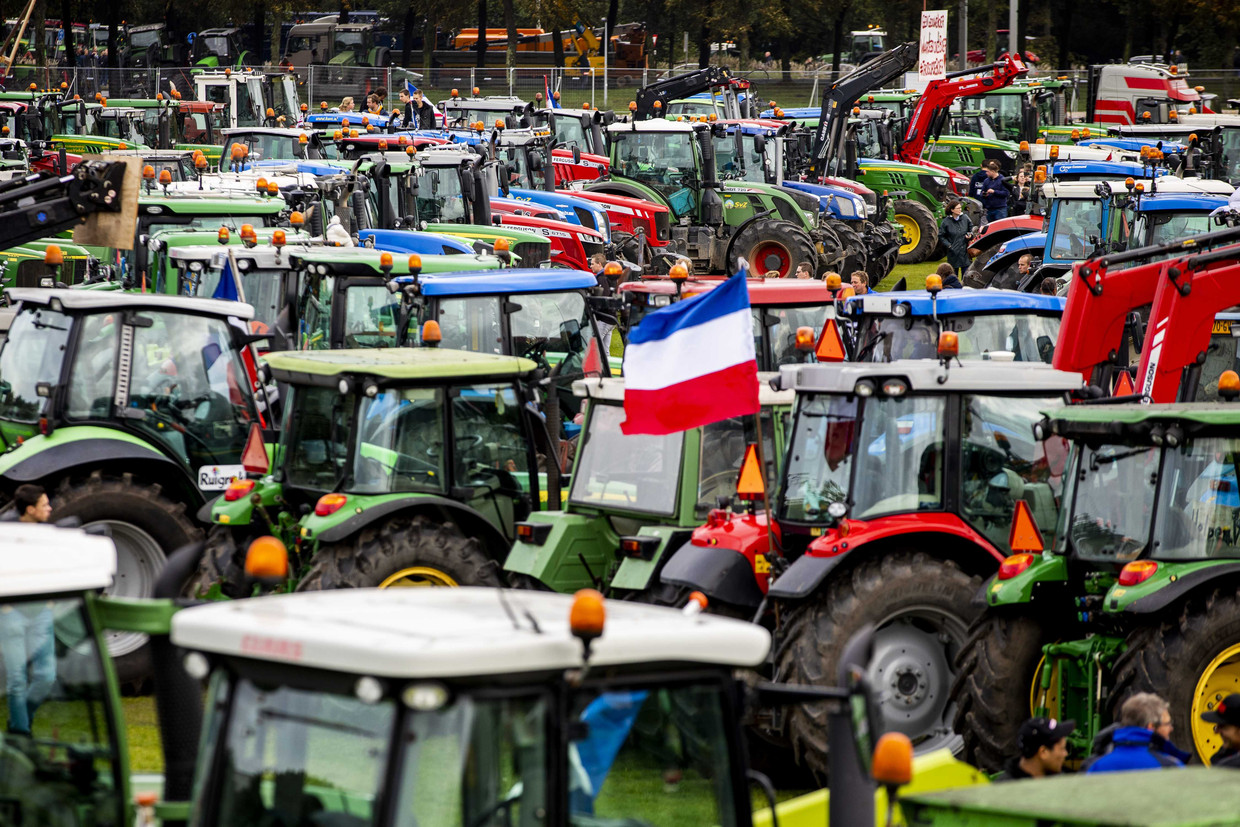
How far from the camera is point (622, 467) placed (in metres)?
9.87

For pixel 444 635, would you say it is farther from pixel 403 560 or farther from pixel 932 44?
pixel 932 44

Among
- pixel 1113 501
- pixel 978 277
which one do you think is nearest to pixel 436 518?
pixel 1113 501

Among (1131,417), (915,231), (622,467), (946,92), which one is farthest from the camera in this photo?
(946,92)

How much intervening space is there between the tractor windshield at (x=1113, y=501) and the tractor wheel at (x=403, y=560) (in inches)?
131

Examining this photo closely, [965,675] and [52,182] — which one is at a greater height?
[52,182]

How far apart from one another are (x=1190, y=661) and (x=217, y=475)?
20.8 ft

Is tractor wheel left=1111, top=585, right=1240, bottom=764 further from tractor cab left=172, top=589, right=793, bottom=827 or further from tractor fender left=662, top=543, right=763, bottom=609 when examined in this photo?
tractor cab left=172, top=589, right=793, bottom=827

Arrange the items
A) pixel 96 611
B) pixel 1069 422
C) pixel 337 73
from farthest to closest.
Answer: pixel 337 73 → pixel 1069 422 → pixel 96 611

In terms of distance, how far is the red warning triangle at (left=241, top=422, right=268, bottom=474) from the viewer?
35.4ft

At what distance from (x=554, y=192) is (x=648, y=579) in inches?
643

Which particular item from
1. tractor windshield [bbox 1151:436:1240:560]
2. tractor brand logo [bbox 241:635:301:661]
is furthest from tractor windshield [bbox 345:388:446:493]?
tractor brand logo [bbox 241:635:301:661]

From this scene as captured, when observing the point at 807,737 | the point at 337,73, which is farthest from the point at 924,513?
the point at 337,73

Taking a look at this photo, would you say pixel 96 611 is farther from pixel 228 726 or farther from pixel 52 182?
pixel 52 182

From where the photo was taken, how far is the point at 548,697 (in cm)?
392
